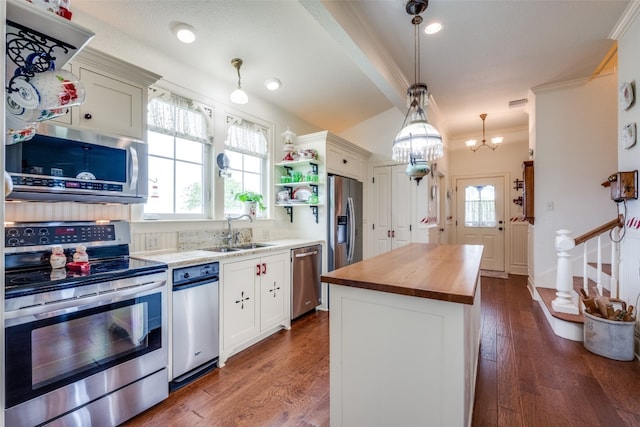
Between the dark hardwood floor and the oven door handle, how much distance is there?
0.77 meters

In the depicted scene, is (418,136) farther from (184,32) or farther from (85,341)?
(85,341)

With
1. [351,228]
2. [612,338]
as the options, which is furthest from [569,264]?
[351,228]

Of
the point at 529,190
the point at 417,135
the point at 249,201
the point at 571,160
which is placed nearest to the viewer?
the point at 417,135

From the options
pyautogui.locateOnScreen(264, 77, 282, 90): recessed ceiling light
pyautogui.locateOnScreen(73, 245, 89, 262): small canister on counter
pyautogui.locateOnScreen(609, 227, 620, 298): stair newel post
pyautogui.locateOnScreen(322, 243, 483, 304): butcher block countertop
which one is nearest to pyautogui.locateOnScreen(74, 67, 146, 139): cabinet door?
pyautogui.locateOnScreen(73, 245, 89, 262): small canister on counter

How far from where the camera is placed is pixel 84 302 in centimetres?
155

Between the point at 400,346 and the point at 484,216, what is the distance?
564 cm

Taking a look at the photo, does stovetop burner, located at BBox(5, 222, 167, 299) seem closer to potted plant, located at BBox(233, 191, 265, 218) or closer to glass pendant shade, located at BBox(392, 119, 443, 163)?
potted plant, located at BBox(233, 191, 265, 218)

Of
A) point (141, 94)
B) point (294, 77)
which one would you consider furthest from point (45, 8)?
point (294, 77)

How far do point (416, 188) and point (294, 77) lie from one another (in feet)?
7.84

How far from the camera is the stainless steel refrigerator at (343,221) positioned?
374 centimetres

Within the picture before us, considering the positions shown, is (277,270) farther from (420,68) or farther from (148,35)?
(420,68)

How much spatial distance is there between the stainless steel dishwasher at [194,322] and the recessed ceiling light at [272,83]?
212cm

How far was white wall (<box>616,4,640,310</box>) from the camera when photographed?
2404mm

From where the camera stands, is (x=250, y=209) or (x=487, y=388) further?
(x=250, y=209)
